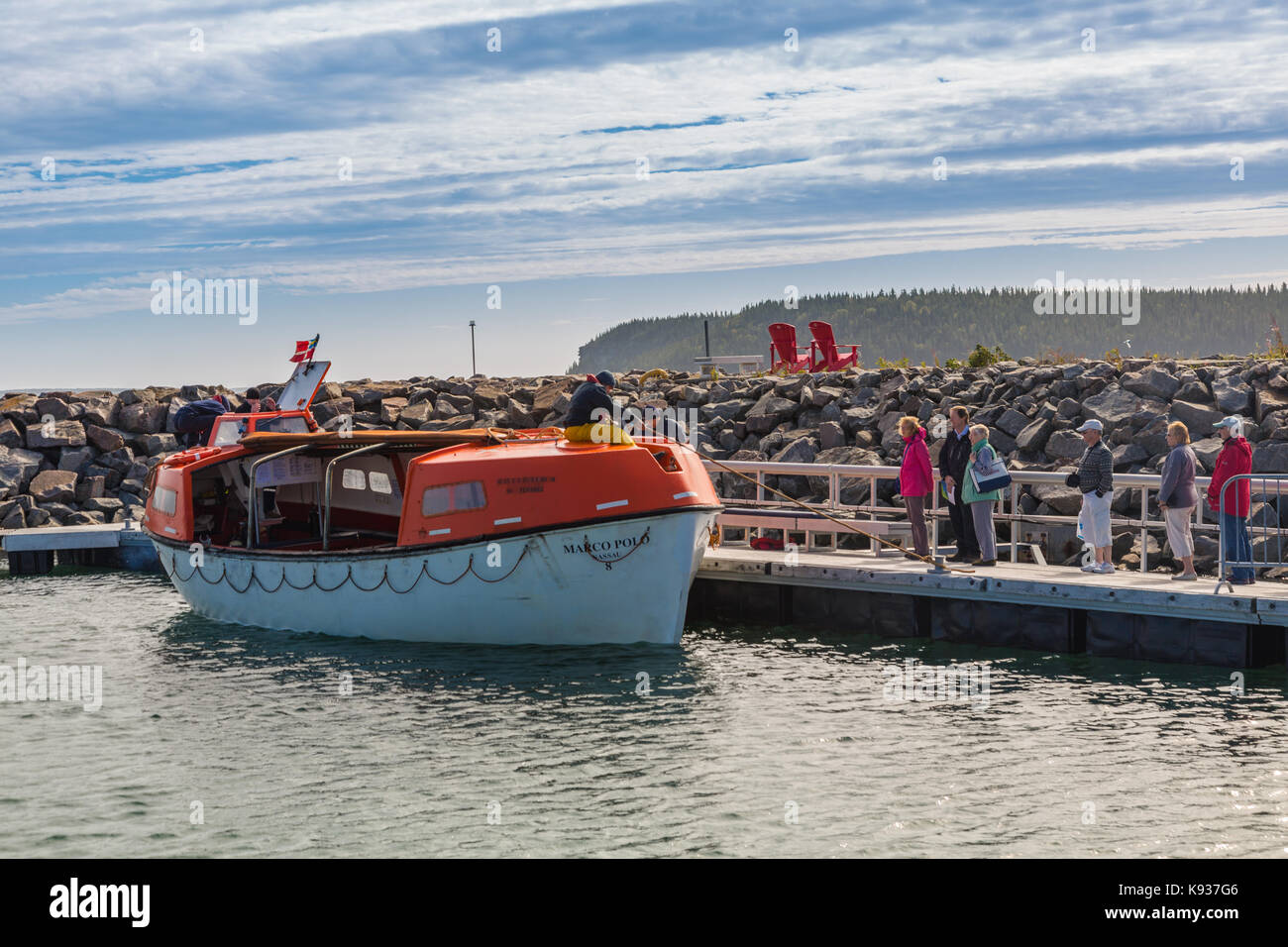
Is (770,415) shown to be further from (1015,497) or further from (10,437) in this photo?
(10,437)

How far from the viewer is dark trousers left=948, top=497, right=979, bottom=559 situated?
16.4 metres

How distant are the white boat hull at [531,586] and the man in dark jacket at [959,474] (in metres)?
3.07

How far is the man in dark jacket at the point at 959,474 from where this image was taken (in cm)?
1600

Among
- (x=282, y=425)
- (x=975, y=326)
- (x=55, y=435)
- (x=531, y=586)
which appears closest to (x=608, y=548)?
(x=531, y=586)

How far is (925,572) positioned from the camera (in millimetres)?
15703

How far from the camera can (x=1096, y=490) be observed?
585 inches

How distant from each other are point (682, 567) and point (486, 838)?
5.90 m

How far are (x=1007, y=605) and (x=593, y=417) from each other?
532cm

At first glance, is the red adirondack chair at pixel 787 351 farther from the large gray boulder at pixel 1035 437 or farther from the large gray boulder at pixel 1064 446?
the large gray boulder at pixel 1064 446

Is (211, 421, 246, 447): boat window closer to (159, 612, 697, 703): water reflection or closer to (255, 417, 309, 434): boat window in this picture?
(255, 417, 309, 434): boat window

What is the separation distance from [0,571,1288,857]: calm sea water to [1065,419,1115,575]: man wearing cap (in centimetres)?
147

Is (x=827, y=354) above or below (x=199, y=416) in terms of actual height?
above

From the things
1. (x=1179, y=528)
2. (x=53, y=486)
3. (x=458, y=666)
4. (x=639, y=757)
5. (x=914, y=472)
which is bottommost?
(x=639, y=757)

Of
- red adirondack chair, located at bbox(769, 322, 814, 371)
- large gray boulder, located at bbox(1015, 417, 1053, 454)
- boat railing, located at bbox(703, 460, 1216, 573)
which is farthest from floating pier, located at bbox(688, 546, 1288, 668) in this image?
red adirondack chair, located at bbox(769, 322, 814, 371)
